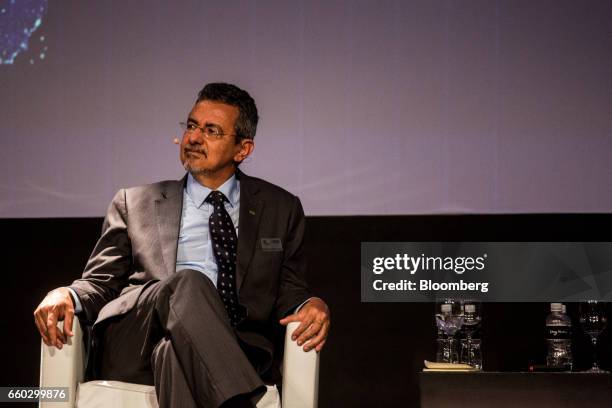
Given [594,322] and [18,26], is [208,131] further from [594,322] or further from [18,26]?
[594,322]

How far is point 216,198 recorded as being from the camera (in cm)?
263

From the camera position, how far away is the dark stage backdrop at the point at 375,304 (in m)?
3.66

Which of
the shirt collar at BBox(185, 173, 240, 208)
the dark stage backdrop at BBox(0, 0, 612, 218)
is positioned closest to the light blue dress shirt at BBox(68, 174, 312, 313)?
the shirt collar at BBox(185, 173, 240, 208)

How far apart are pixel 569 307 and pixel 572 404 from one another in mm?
884

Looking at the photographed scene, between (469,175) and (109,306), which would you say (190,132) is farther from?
(469,175)

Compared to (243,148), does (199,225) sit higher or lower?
lower

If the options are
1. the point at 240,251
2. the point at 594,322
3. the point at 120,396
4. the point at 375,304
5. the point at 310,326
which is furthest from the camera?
the point at 375,304

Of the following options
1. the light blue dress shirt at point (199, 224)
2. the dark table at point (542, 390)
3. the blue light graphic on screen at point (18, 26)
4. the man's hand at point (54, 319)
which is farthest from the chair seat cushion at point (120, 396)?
the blue light graphic on screen at point (18, 26)

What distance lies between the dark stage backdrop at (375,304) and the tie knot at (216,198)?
1.11 metres

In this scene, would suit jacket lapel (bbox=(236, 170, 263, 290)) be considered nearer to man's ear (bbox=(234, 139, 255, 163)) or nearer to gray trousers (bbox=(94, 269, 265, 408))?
man's ear (bbox=(234, 139, 255, 163))

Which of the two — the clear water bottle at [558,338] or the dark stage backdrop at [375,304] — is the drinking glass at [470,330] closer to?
the dark stage backdrop at [375,304]

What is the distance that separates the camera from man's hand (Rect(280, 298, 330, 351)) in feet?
7.07

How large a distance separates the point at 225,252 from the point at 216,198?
21 centimetres

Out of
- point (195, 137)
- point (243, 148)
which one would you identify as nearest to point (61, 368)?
point (195, 137)
